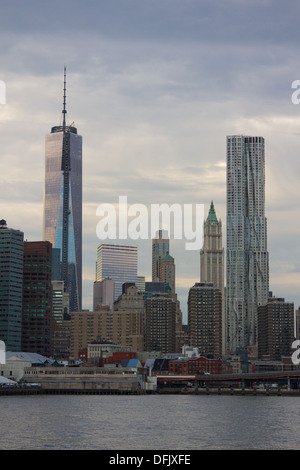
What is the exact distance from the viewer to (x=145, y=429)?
110 meters

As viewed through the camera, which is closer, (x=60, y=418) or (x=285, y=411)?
(x=60, y=418)

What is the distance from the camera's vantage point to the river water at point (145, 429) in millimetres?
92688

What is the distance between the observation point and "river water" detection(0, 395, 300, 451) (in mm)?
92688

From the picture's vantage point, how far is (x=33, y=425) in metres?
114
